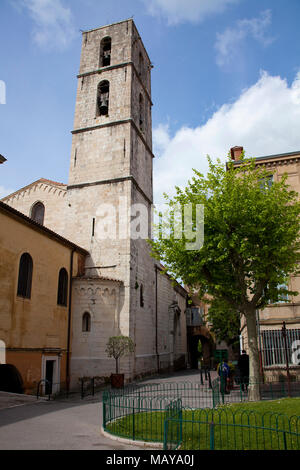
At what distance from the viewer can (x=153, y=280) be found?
89.0 feet

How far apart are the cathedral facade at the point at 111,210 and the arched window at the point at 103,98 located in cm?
8

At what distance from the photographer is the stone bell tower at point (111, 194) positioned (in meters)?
20.6

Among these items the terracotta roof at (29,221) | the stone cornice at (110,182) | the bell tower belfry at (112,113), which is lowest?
the terracotta roof at (29,221)

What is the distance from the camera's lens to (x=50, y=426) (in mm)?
8914

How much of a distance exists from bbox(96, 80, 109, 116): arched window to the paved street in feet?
68.8

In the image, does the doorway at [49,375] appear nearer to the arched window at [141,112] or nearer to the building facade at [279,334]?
the building facade at [279,334]

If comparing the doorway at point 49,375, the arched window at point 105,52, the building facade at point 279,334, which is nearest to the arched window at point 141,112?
the arched window at point 105,52

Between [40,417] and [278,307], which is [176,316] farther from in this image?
[40,417]

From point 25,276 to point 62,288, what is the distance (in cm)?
342

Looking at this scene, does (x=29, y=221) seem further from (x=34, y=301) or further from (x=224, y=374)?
(x=224, y=374)

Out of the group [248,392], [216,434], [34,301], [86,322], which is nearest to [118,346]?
[86,322]

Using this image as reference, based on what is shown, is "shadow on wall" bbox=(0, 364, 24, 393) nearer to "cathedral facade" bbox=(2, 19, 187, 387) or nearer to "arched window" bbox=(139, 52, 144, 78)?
"cathedral facade" bbox=(2, 19, 187, 387)

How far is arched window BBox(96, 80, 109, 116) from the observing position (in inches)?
1063

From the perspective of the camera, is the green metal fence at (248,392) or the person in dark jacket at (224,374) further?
the person in dark jacket at (224,374)
